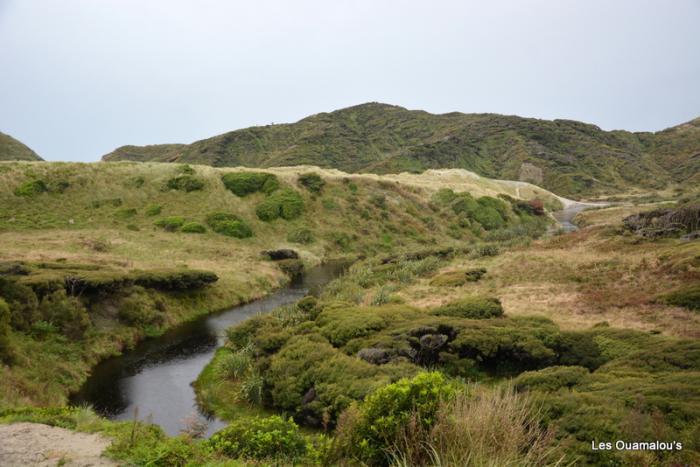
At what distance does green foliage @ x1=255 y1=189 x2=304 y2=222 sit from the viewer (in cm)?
5788

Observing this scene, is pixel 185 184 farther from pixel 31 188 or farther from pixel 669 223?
pixel 669 223

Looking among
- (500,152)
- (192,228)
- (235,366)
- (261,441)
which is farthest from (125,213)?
(500,152)

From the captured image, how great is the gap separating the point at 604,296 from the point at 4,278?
2972 centimetres

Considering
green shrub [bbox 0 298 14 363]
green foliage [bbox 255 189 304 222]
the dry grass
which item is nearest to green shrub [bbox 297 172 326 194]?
green foliage [bbox 255 189 304 222]

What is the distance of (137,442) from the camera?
343 inches

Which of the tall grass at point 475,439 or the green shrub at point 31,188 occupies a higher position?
the green shrub at point 31,188

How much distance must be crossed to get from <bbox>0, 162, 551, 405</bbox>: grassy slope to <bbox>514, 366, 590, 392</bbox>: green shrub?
15.8 m

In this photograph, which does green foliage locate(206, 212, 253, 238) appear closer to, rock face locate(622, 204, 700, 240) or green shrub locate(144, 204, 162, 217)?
green shrub locate(144, 204, 162, 217)

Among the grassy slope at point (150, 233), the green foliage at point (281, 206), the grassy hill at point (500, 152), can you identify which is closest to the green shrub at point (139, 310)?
the grassy slope at point (150, 233)

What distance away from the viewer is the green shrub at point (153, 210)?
172 ft

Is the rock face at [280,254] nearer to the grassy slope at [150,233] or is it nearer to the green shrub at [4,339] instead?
the grassy slope at [150,233]

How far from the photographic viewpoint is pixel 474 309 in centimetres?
2216

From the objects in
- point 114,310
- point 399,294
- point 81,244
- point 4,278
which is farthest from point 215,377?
point 81,244

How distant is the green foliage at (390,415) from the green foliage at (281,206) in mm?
51427
